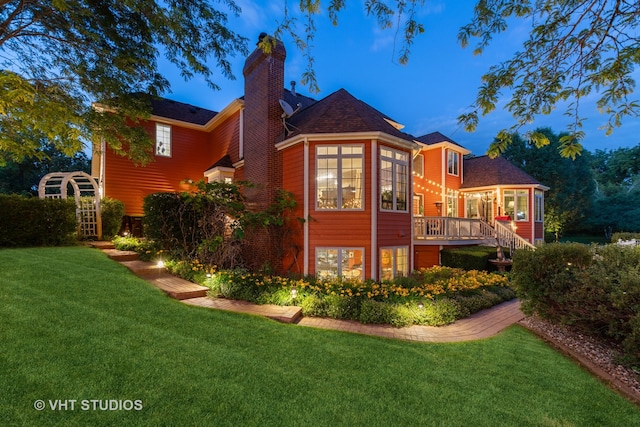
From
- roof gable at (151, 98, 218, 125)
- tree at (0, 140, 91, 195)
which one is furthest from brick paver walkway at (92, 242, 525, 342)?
tree at (0, 140, 91, 195)

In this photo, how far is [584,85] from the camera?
3.55 metres

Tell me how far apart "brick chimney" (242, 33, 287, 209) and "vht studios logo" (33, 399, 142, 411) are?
24.2ft

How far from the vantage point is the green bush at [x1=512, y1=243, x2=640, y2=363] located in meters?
3.78

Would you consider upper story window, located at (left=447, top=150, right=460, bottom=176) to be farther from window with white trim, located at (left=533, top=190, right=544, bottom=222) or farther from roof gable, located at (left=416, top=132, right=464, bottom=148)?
window with white trim, located at (left=533, top=190, right=544, bottom=222)

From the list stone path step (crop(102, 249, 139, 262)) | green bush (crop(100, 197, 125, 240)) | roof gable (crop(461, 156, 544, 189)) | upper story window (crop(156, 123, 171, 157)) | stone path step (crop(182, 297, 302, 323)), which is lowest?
stone path step (crop(182, 297, 302, 323))

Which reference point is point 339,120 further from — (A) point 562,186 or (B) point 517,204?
(A) point 562,186

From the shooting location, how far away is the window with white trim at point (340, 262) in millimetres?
8453

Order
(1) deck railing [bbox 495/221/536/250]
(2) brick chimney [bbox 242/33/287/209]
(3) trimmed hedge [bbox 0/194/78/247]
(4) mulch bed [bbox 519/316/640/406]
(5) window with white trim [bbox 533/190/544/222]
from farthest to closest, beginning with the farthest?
(5) window with white trim [bbox 533/190/544/222] < (1) deck railing [bbox 495/221/536/250] < (2) brick chimney [bbox 242/33/287/209] < (3) trimmed hedge [bbox 0/194/78/247] < (4) mulch bed [bbox 519/316/640/406]

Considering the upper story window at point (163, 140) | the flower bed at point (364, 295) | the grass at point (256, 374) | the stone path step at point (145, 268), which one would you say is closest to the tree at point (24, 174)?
the upper story window at point (163, 140)

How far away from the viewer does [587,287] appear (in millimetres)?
4422

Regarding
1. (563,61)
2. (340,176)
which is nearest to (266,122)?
(340,176)

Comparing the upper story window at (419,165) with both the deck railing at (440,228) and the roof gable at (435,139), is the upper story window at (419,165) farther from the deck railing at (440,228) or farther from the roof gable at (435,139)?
the deck railing at (440,228)

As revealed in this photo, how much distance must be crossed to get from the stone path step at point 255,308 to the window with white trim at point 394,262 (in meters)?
3.76

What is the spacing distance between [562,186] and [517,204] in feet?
42.1
